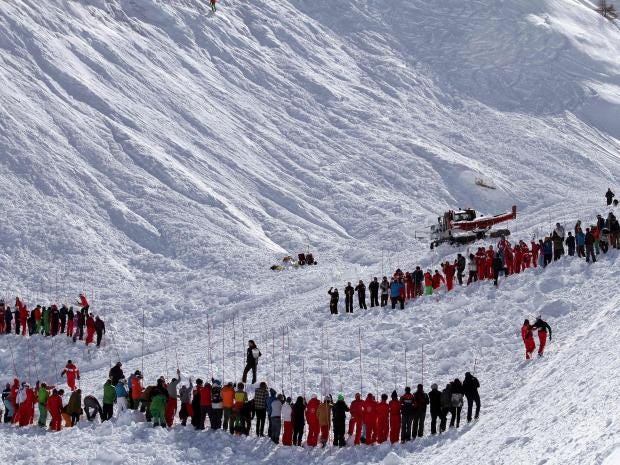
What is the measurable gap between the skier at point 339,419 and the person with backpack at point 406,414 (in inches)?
49.9

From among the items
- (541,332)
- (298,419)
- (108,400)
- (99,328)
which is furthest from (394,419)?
(99,328)

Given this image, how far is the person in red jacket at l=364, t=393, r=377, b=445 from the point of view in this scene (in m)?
19.9

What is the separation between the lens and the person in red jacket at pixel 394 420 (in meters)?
19.9

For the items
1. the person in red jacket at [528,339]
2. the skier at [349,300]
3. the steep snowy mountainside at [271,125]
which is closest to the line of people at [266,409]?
the person in red jacket at [528,339]

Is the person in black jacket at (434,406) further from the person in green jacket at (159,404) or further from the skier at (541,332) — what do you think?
the person in green jacket at (159,404)

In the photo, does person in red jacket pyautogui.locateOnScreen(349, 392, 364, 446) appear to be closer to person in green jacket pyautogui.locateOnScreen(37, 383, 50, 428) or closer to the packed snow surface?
the packed snow surface

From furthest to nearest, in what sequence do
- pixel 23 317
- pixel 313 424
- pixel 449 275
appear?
pixel 23 317 → pixel 449 275 → pixel 313 424

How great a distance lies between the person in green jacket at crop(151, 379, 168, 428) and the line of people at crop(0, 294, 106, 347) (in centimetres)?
952

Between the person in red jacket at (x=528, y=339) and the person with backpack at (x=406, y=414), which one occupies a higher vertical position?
the person in red jacket at (x=528, y=339)

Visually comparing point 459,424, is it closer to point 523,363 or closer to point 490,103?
point 523,363

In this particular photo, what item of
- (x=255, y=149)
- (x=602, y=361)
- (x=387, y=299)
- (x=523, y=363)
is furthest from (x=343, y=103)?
(x=602, y=361)

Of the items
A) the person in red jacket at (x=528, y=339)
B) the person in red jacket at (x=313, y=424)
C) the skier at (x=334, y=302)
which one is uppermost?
the skier at (x=334, y=302)

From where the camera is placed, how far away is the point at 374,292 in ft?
98.1

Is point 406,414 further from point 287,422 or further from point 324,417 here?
point 287,422
